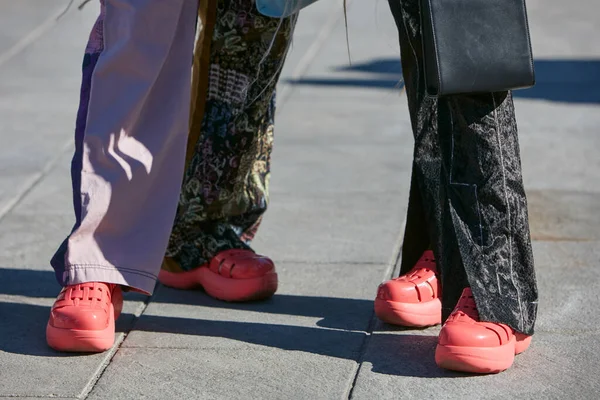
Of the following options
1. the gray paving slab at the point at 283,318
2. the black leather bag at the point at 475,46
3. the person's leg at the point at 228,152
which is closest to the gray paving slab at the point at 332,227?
the gray paving slab at the point at 283,318

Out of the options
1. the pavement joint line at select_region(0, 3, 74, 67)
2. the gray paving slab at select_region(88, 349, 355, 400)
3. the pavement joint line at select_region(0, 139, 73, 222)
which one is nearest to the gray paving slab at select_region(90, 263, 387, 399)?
the gray paving slab at select_region(88, 349, 355, 400)

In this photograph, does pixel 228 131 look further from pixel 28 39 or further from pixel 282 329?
pixel 28 39

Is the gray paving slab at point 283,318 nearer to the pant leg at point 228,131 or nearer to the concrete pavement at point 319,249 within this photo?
the concrete pavement at point 319,249

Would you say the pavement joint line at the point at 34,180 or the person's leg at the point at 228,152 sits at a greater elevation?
the person's leg at the point at 228,152

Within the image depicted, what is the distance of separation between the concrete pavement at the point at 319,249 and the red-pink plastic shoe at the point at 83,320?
4cm

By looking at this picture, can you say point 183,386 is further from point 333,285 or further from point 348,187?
point 348,187

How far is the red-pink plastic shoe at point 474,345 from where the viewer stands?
2.69 metres

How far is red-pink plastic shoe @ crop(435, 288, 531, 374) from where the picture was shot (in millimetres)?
2689

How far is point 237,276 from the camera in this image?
3244 millimetres

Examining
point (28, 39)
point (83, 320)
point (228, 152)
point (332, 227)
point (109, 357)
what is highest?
point (228, 152)

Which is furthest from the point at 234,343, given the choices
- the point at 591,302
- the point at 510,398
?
the point at 591,302

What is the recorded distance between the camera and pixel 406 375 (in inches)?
108

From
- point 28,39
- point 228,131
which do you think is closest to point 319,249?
point 228,131

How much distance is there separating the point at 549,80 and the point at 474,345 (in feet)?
12.3
